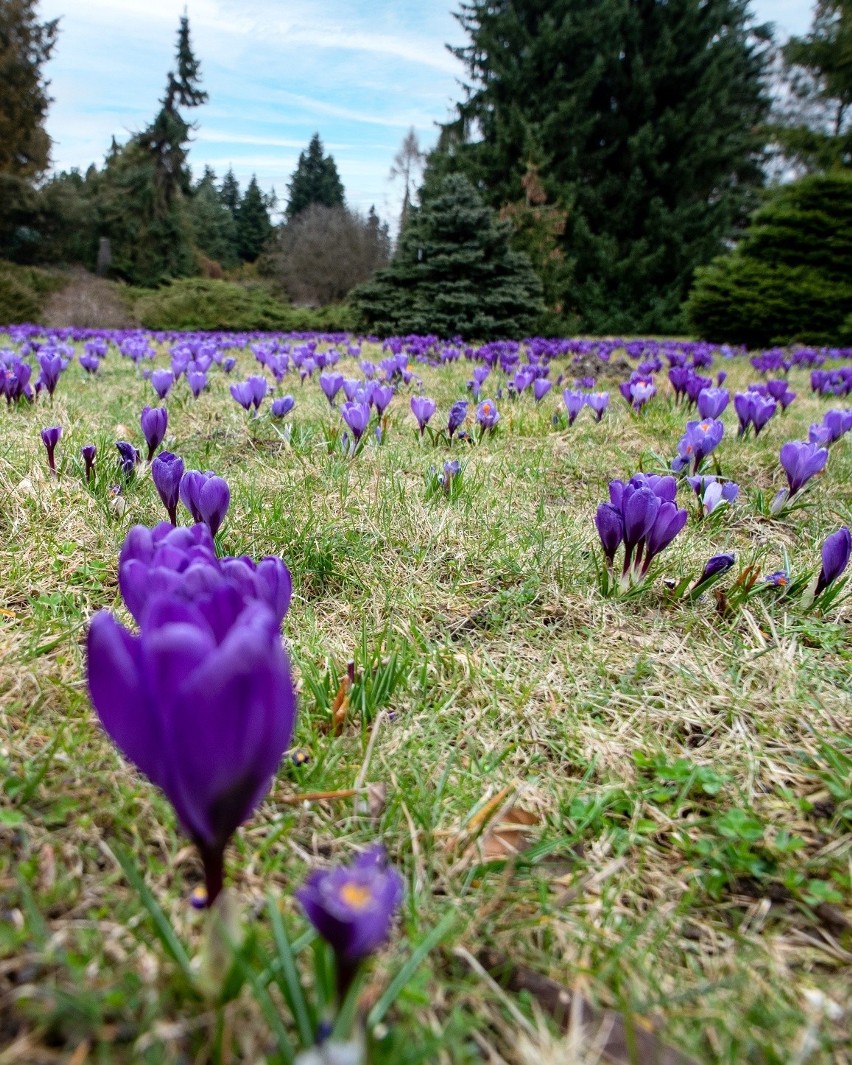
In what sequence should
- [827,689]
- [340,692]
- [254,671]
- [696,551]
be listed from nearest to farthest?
1. [254,671]
2. [340,692]
3. [827,689]
4. [696,551]

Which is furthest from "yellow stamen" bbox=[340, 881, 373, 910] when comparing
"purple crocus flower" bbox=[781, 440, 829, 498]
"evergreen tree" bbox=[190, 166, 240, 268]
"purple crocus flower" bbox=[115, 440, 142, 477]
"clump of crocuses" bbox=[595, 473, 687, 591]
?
"evergreen tree" bbox=[190, 166, 240, 268]

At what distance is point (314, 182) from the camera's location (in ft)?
177

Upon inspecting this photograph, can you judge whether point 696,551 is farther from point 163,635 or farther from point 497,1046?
point 163,635

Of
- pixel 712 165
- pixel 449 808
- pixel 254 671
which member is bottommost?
pixel 449 808

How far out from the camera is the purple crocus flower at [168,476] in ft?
5.97

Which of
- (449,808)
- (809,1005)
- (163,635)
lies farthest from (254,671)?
(809,1005)

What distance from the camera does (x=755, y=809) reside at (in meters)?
1.21

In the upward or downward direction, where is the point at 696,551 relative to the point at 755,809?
upward

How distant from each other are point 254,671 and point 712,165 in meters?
31.9

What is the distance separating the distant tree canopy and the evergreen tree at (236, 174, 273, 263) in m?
21.2

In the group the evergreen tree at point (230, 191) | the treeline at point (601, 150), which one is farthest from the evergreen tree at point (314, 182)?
the treeline at point (601, 150)

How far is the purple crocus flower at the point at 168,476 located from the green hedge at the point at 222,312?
15.9 m

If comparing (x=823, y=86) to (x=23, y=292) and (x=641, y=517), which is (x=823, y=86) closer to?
(x=23, y=292)

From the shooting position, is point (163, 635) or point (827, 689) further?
point (827, 689)
